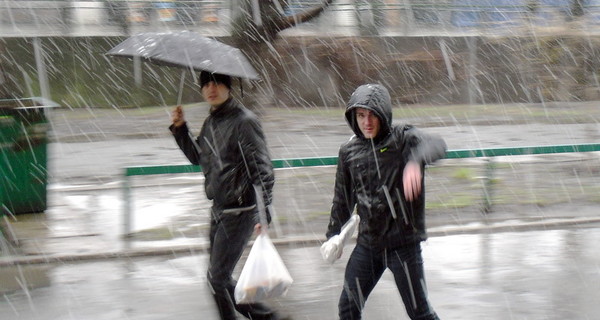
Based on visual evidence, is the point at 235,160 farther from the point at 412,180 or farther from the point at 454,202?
the point at 454,202

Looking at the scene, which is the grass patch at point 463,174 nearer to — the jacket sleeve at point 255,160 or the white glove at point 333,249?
the jacket sleeve at point 255,160

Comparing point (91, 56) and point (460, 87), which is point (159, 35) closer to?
point (91, 56)

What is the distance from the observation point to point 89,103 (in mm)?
20328

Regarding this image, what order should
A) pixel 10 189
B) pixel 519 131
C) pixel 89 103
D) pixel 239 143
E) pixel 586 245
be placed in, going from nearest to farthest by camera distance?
pixel 239 143
pixel 586 245
pixel 10 189
pixel 519 131
pixel 89 103

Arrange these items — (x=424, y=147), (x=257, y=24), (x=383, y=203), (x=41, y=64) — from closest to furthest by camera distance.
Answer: (x=424, y=147), (x=383, y=203), (x=257, y=24), (x=41, y=64)

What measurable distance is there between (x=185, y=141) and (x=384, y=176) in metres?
1.40

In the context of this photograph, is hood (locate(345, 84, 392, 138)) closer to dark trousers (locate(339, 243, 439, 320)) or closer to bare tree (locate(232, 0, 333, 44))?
dark trousers (locate(339, 243, 439, 320))

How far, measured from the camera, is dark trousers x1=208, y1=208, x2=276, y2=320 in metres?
5.14

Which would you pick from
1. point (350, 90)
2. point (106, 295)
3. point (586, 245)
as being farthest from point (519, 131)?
point (106, 295)

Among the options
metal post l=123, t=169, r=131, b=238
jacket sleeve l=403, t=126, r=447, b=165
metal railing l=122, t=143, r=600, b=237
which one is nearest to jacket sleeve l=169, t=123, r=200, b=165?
jacket sleeve l=403, t=126, r=447, b=165

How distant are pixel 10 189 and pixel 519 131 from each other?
12.9 meters

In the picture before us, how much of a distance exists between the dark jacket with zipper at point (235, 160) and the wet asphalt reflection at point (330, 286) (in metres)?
1.28

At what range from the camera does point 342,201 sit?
4801mm

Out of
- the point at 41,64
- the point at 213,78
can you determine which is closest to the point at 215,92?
the point at 213,78
